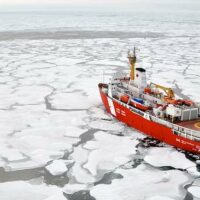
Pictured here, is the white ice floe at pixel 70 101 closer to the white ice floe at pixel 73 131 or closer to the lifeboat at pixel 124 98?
the lifeboat at pixel 124 98

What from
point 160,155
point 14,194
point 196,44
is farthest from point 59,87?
point 196,44

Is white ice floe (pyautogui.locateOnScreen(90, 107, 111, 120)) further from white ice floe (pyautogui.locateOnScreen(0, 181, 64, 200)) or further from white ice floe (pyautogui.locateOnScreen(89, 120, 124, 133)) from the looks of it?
white ice floe (pyautogui.locateOnScreen(0, 181, 64, 200))

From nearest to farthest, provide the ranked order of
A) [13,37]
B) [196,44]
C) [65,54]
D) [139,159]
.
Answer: [139,159], [65,54], [196,44], [13,37]

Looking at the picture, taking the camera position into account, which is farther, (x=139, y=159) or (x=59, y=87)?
(x=59, y=87)

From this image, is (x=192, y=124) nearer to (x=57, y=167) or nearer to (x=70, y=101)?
(x=57, y=167)

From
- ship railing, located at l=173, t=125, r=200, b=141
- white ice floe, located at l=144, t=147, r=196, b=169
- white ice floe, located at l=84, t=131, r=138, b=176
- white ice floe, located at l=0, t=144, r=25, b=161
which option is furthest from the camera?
ship railing, located at l=173, t=125, r=200, b=141

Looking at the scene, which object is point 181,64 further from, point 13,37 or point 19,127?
point 13,37

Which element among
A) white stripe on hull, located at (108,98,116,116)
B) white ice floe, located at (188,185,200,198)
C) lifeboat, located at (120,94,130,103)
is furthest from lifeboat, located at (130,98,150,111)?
white ice floe, located at (188,185,200,198)

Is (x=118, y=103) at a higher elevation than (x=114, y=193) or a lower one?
higher
